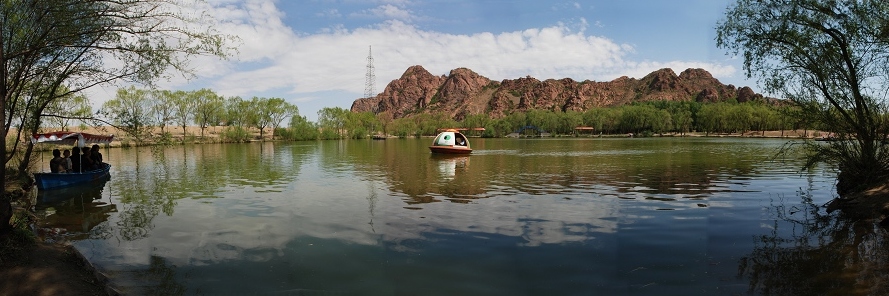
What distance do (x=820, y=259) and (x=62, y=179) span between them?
88.0 feet

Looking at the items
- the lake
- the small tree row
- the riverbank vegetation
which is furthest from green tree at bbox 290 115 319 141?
the riverbank vegetation

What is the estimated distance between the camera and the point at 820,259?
9.12 metres

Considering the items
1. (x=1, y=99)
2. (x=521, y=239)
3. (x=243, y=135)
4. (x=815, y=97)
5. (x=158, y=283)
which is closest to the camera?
(x=158, y=283)

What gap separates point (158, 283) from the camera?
27.0ft

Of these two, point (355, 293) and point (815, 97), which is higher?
point (815, 97)

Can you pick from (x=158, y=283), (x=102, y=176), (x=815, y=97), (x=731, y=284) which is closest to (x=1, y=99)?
(x=158, y=283)

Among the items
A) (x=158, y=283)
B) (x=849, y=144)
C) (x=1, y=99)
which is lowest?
(x=158, y=283)

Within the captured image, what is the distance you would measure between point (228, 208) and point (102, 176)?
13.7 meters

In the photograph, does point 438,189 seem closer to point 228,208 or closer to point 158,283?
point 228,208

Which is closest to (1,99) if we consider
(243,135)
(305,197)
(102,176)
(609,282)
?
(305,197)

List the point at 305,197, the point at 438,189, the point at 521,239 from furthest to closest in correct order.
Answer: the point at 438,189 < the point at 305,197 < the point at 521,239

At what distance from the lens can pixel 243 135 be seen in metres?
105

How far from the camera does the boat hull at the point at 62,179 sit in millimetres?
20031

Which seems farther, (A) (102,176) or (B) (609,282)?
(A) (102,176)
